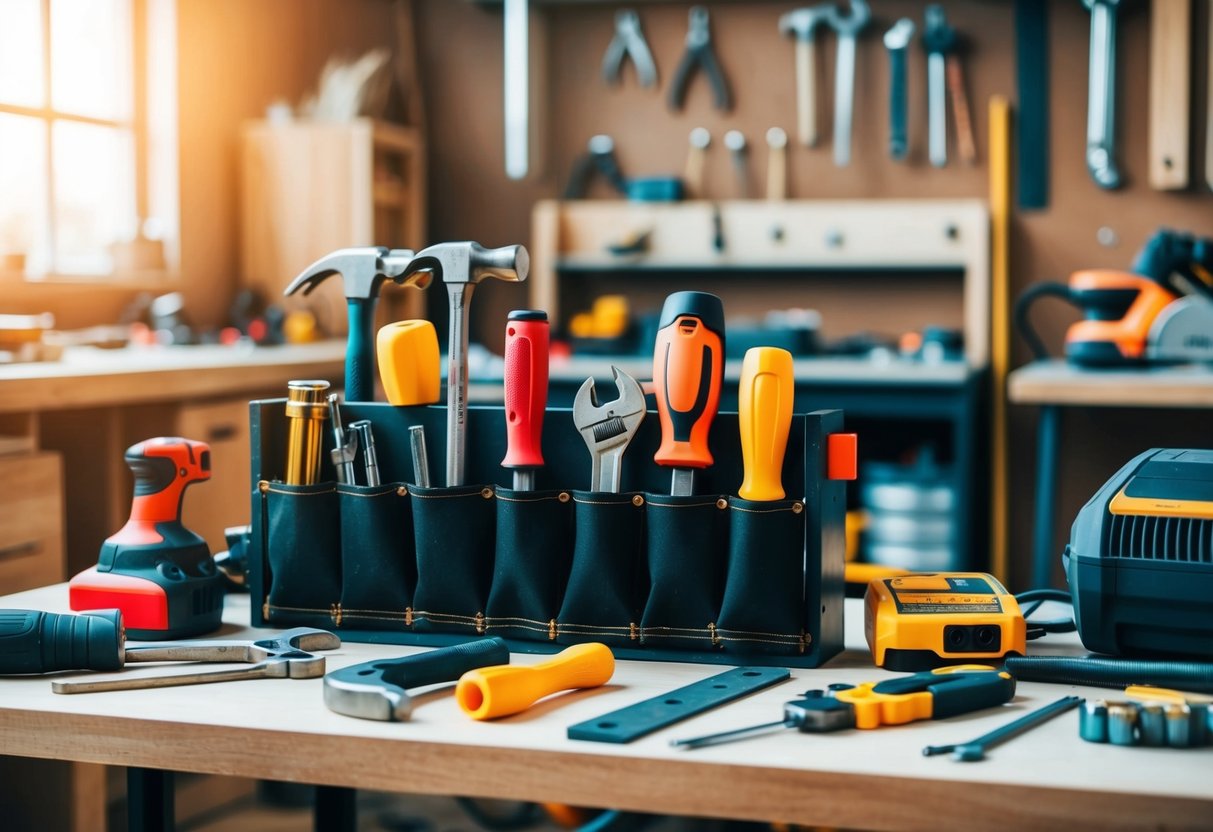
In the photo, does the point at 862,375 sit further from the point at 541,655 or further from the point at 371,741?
the point at 371,741

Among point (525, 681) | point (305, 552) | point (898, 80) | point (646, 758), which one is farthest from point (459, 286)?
point (898, 80)

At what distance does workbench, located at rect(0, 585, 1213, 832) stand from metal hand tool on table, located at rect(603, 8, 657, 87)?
3390 millimetres

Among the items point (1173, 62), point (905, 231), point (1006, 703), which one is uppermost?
point (1173, 62)

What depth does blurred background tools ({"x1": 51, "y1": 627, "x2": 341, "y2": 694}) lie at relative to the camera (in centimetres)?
94

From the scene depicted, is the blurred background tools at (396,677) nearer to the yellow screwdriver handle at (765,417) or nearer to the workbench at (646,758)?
the workbench at (646,758)

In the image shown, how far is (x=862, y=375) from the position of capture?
318 cm

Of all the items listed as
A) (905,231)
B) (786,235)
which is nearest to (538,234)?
(786,235)

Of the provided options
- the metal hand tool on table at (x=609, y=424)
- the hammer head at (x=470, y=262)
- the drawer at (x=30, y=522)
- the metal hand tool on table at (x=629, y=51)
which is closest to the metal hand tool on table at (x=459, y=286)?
the hammer head at (x=470, y=262)

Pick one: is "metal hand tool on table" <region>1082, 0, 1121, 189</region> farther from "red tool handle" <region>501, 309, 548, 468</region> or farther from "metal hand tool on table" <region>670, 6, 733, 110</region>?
"red tool handle" <region>501, 309, 548, 468</region>

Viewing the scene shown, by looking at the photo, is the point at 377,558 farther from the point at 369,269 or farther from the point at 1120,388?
the point at 1120,388

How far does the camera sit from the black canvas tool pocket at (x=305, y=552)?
3.72 ft

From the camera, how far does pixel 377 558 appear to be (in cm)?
112

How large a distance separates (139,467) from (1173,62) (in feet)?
10.8

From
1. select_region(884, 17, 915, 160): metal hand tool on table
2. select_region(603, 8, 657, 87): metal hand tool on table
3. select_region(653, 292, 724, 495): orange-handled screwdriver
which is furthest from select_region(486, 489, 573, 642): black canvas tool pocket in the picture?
select_region(603, 8, 657, 87): metal hand tool on table
